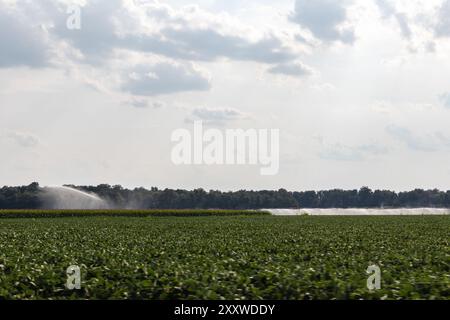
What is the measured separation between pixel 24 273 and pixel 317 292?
24.1ft

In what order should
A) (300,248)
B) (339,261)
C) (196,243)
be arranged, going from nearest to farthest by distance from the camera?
(339,261), (300,248), (196,243)

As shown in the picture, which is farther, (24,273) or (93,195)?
(93,195)

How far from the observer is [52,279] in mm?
14977
